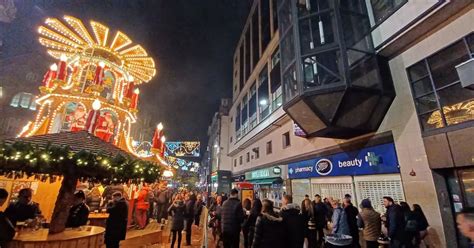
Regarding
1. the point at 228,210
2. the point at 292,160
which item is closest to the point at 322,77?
the point at 228,210

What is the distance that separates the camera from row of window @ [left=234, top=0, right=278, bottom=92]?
20281 mm

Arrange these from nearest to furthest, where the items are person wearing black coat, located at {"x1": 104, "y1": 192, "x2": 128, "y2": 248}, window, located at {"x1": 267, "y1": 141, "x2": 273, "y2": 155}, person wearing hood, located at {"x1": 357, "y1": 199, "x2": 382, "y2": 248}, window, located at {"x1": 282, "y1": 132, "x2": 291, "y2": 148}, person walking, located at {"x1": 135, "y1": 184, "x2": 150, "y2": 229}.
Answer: person wearing black coat, located at {"x1": 104, "y1": 192, "x2": 128, "y2": 248} < person wearing hood, located at {"x1": 357, "y1": 199, "x2": 382, "y2": 248} < person walking, located at {"x1": 135, "y1": 184, "x2": 150, "y2": 229} < window, located at {"x1": 282, "y1": 132, "x2": 291, "y2": 148} < window, located at {"x1": 267, "y1": 141, "x2": 273, "y2": 155}

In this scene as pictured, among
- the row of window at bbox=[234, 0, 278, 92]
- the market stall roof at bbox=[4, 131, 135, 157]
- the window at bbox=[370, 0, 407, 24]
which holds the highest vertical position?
the row of window at bbox=[234, 0, 278, 92]

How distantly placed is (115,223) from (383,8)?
12.3 meters

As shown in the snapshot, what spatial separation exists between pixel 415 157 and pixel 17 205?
11.3 meters

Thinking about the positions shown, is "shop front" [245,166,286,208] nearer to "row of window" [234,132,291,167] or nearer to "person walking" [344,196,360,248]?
"row of window" [234,132,291,167]

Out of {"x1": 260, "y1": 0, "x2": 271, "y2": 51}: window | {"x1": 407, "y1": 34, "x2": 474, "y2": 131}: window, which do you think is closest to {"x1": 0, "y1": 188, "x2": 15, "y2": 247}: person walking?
{"x1": 407, "y1": 34, "x2": 474, "y2": 131}: window

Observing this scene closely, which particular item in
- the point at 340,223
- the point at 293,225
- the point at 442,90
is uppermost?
the point at 442,90

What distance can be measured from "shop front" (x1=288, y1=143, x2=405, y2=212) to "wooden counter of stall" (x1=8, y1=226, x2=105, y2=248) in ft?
31.6

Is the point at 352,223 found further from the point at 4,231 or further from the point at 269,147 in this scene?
the point at 269,147

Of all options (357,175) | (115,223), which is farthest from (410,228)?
(115,223)

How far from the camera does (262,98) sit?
20.7 meters

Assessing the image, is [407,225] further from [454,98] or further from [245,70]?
[245,70]

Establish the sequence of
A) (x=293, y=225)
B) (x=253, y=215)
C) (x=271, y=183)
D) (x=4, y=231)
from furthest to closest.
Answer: (x=271, y=183) < (x=253, y=215) < (x=293, y=225) < (x=4, y=231)
